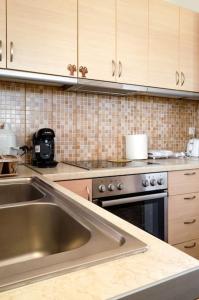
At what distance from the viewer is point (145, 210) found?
1752 millimetres

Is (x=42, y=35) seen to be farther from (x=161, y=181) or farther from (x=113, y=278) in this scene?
(x=113, y=278)

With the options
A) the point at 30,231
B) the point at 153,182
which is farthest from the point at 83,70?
the point at 30,231

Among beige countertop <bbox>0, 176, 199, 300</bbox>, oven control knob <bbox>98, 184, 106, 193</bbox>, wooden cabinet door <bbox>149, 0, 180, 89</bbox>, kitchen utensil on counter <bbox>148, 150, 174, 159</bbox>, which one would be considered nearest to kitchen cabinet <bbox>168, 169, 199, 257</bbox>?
kitchen utensil on counter <bbox>148, 150, 174, 159</bbox>

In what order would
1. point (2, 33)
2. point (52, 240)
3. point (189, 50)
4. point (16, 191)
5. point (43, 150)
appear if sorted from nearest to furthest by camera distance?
point (52, 240)
point (16, 191)
point (2, 33)
point (43, 150)
point (189, 50)

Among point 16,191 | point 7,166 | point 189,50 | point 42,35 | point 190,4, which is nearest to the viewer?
point 16,191

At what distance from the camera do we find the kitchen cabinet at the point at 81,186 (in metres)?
1.47

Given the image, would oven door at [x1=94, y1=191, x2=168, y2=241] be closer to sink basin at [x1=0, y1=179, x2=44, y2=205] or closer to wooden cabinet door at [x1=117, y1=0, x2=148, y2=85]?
sink basin at [x1=0, y1=179, x2=44, y2=205]

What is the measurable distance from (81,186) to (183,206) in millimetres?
863

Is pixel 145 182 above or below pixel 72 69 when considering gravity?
below

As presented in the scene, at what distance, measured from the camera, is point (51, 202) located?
2.64 feet

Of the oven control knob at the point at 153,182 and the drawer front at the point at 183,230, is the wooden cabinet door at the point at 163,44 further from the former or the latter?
the drawer front at the point at 183,230

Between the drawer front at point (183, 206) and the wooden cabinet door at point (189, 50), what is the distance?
0.96 m

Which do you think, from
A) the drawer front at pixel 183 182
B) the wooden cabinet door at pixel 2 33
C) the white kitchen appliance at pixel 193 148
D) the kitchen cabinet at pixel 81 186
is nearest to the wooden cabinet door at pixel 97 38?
the wooden cabinet door at pixel 2 33

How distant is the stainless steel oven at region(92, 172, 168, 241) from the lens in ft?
5.18
